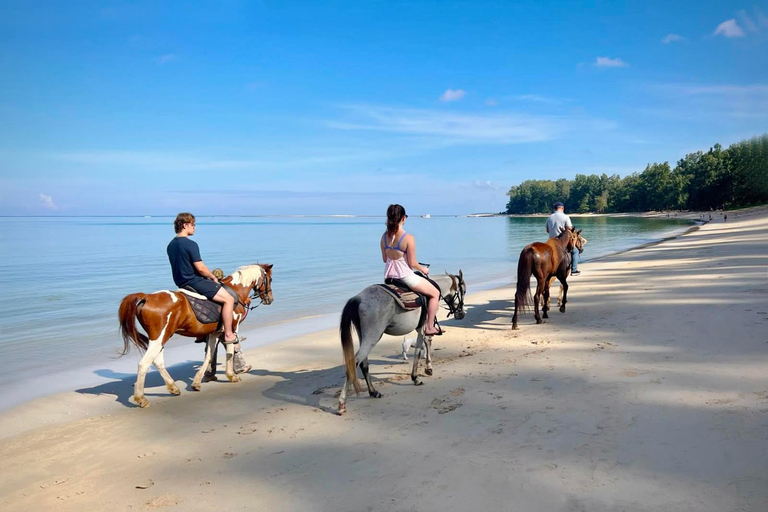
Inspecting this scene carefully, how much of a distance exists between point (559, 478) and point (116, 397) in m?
6.43

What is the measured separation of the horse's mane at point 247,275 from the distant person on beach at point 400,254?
8.52ft

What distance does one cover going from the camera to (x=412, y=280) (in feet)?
20.8

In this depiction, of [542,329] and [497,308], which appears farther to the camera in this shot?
[497,308]

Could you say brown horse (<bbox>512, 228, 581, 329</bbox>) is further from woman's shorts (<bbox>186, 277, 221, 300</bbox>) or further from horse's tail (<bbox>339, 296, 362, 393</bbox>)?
woman's shorts (<bbox>186, 277, 221, 300</bbox>)

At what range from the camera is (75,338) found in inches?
465

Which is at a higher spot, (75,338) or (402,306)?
(402,306)

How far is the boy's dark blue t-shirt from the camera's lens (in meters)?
6.79

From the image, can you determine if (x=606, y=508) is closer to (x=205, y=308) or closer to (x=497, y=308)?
(x=205, y=308)

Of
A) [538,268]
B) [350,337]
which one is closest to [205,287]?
[350,337]

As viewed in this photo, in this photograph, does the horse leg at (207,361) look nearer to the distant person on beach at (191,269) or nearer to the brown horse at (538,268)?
the distant person on beach at (191,269)

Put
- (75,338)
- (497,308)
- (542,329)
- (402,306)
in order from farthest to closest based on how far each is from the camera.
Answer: (497,308) → (75,338) → (542,329) → (402,306)

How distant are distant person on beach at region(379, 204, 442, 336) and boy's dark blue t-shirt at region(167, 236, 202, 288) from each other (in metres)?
2.75

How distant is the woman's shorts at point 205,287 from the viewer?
22.9 ft

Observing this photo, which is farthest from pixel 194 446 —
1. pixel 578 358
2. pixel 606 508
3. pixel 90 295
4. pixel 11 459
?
pixel 90 295
